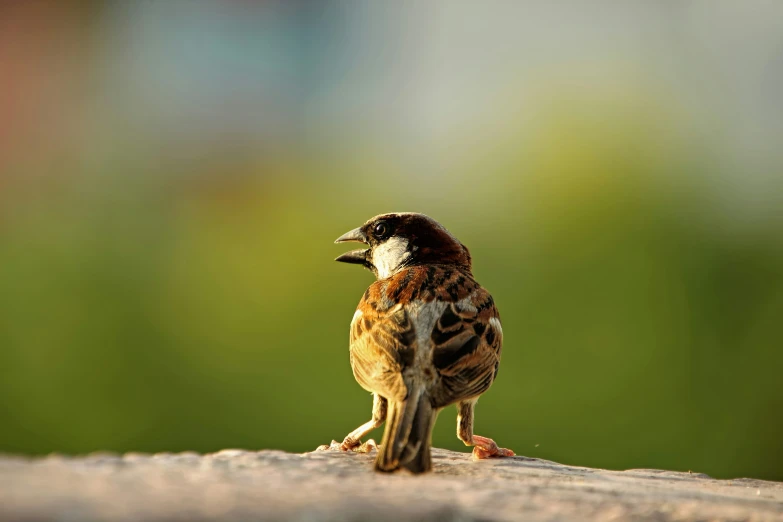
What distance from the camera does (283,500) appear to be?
1.78 m

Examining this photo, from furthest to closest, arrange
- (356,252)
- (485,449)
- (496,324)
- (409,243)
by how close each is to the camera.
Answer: (356,252) < (409,243) < (496,324) < (485,449)

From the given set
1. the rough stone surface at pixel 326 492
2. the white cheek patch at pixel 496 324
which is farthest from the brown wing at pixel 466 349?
the rough stone surface at pixel 326 492

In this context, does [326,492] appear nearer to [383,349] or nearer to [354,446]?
[383,349]

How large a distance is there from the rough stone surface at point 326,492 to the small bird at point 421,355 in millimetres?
193

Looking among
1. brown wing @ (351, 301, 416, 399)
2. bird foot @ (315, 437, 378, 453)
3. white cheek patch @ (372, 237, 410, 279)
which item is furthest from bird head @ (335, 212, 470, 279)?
bird foot @ (315, 437, 378, 453)

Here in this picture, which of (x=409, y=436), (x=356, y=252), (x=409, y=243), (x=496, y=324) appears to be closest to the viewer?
(x=409, y=436)

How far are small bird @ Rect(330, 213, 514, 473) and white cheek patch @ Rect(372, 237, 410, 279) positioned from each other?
96 millimetres

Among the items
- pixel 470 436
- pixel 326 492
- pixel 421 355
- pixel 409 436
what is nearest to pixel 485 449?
pixel 470 436

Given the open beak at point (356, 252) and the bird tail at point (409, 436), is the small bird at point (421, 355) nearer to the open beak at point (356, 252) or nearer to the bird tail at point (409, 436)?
the bird tail at point (409, 436)

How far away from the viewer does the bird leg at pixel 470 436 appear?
365 centimetres

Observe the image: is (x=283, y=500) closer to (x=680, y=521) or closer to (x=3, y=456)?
(x=3, y=456)

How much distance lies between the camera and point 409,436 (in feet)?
9.07

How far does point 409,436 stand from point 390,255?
182 cm

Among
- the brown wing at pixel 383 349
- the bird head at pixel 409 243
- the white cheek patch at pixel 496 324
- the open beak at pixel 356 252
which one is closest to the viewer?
the brown wing at pixel 383 349
